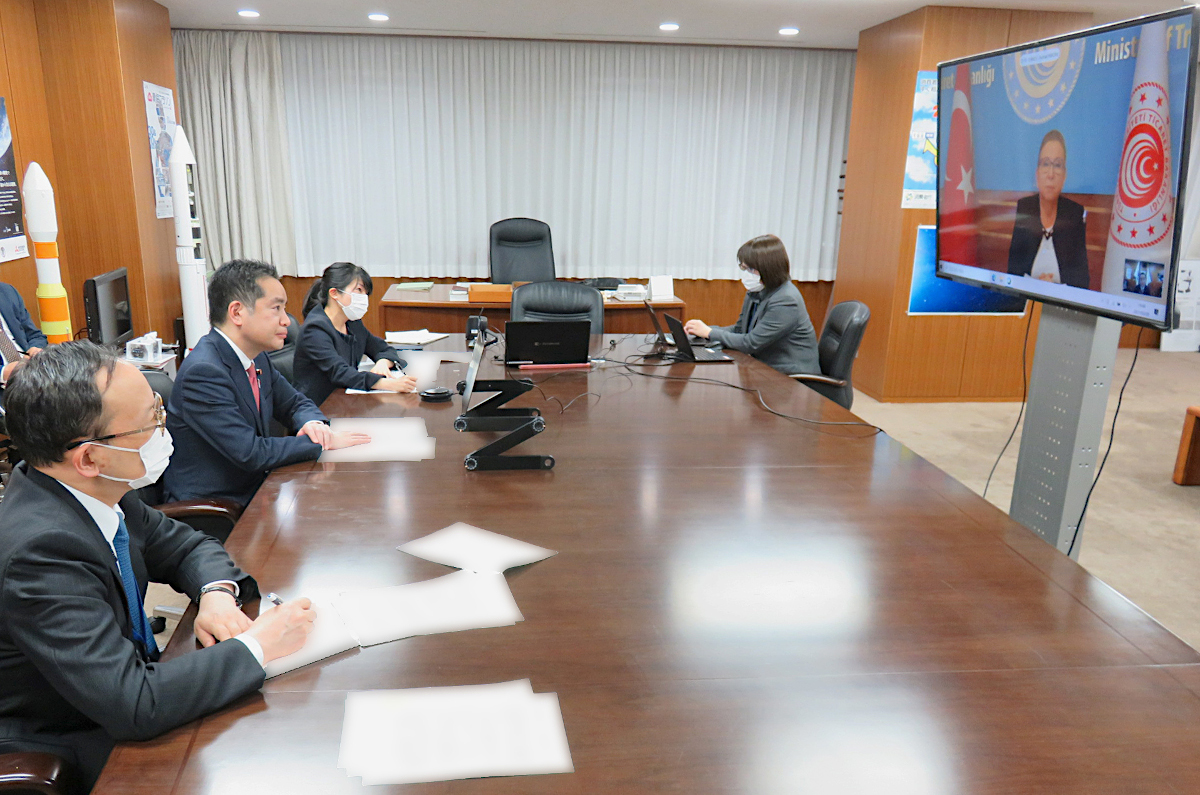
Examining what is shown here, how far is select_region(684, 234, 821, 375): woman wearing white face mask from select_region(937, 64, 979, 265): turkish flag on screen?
1.30 metres

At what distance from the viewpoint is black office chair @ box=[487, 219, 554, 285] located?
6488mm

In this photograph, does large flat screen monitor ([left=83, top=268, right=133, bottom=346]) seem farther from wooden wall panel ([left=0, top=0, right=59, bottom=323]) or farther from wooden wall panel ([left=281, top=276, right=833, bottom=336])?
wooden wall panel ([left=281, top=276, right=833, bottom=336])

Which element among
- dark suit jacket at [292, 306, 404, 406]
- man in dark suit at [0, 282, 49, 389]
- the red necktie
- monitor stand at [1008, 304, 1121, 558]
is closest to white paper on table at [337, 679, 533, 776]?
the red necktie

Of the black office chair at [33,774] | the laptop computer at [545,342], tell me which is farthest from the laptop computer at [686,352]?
the black office chair at [33,774]

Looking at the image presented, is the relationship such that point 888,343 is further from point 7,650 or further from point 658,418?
point 7,650

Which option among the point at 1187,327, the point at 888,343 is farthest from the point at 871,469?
the point at 1187,327

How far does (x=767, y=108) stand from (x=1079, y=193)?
523 cm

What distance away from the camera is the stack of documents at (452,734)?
1082mm

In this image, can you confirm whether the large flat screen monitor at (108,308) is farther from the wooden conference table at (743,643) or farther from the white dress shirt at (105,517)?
the white dress shirt at (105,517)

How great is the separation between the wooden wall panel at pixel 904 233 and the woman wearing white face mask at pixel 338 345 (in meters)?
3.70

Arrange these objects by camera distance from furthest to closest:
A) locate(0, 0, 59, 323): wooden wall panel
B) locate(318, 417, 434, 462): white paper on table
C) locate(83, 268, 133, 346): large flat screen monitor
→ locate(0, 0, 59, 323): wooden wall panel < locate(83, 268, 133, 346): large flat screen monitor < locate(318, 417, 434, 462): white paper on table

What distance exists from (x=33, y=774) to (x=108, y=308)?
3720 mm

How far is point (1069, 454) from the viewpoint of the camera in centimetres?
235

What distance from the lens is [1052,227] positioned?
2279mm
